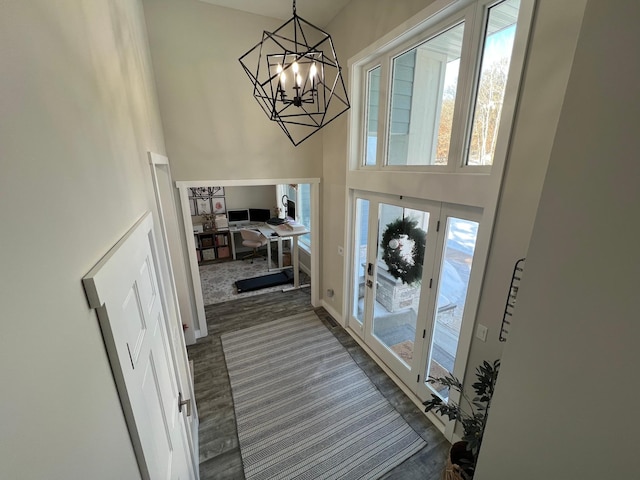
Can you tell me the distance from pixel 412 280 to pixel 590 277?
1923 mm

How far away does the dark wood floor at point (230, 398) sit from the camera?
2.01m

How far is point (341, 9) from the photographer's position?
9.16 ft

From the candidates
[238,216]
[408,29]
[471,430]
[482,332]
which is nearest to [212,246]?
[238,216]

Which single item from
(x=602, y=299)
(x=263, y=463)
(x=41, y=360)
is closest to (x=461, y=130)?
(x=602, y=299)

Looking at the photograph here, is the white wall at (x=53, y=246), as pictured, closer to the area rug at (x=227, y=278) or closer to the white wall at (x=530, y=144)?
the white wall at (x=530, y=144)

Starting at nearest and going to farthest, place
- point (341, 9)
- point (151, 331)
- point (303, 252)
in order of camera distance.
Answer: point (151, 331) → point (341, 9) → point (303, 252)

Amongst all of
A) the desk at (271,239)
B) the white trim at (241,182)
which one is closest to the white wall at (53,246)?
the white trim at (241,182)

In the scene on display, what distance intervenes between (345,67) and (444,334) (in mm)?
2991

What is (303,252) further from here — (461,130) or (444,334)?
(461,130)

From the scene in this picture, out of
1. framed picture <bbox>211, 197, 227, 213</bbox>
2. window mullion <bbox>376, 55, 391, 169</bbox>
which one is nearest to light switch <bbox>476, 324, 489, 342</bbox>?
window mullion <bbox>376, 55, 391, 169</bbox>

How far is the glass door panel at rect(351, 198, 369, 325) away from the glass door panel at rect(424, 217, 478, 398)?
1036 mm

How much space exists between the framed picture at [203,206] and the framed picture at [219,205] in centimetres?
12

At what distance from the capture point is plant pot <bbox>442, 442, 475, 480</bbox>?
1533 millimetres

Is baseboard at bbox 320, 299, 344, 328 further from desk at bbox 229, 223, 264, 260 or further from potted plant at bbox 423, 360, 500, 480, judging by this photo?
desk at bbox 229, 223, 264, 260
